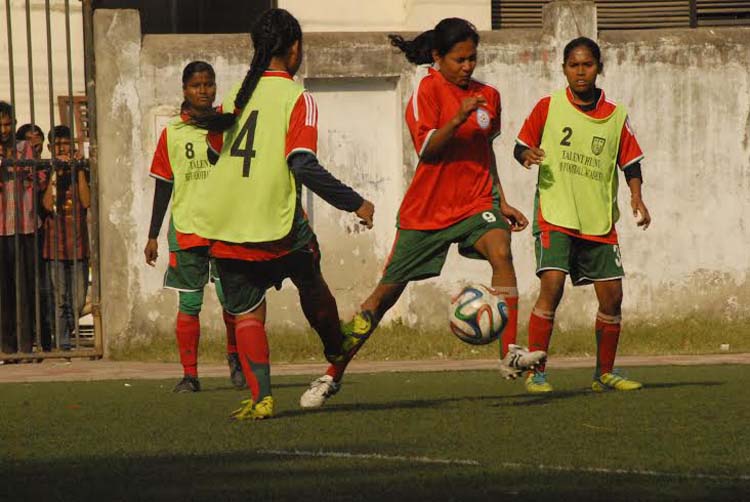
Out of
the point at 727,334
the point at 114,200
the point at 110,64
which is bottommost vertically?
the point at 727,334

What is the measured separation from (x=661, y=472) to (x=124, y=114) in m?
9.68

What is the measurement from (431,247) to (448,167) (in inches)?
17.1

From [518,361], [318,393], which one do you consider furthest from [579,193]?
[318,393]

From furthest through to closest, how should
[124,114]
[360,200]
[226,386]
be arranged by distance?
[124,114] → [226,386] → [360,200]

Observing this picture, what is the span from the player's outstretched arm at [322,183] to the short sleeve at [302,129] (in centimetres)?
3

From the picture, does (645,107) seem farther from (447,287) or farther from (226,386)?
(226,386)

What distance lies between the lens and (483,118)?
27.6 ft

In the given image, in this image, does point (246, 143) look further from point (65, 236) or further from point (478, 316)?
point (65, 236)

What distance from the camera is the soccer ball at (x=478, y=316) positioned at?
7.89 metres

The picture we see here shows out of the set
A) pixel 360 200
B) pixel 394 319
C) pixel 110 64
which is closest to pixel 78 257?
pixel 110 64

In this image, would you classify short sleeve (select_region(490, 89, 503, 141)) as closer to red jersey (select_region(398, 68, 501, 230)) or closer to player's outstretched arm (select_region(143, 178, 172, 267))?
red jersey (select_region(398, 68, 501, 230))

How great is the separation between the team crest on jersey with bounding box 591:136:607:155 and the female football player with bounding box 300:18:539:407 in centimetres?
89

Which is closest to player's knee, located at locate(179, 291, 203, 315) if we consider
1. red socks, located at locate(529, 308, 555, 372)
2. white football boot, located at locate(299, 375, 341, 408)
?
white football boot, located at locate(299, 375, 341, 408)

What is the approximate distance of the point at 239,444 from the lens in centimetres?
652
